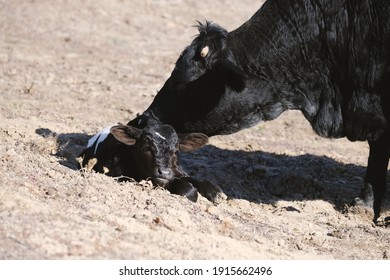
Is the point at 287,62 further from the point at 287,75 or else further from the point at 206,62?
the point at 206,62

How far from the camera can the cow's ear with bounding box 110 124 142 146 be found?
7840 millimetres

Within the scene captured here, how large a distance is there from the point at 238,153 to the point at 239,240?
364 centimetres

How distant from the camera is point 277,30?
26.0 feet

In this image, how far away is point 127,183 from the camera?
749 centimetres

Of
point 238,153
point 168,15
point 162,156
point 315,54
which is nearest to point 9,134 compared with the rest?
point 162,156

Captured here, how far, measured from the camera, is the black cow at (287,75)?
7.77 metres

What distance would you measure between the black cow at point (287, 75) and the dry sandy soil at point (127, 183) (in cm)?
86

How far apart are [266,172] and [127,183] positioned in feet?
7.19

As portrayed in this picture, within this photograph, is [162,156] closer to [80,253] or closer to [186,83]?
[186,83]

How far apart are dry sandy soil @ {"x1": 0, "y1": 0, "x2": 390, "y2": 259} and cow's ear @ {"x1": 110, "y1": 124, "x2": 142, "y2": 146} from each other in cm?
54

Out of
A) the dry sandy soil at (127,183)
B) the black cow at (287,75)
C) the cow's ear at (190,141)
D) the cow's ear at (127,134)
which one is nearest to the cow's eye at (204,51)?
the black cow at (287,75)

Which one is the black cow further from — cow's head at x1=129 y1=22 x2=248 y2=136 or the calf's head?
the calf's head

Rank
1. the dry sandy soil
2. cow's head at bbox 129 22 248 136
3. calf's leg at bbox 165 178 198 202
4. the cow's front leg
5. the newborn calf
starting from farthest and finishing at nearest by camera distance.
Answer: the cow's front leg, cow's head at bbox 129 22 248 136, the newborn calf, calf's leg at bbox 165 178 198 202, the dry sandy soil

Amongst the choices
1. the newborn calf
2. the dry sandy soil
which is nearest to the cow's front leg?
the dry sandy soil
